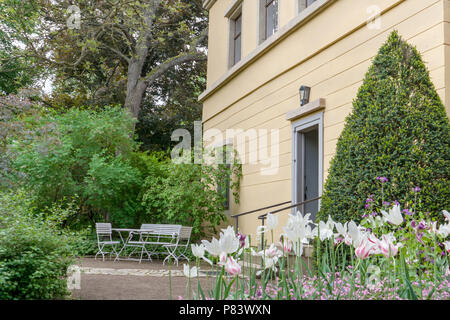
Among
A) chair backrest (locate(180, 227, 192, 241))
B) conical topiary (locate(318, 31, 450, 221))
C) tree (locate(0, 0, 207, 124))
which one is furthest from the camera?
tree (locate(0, 0, 207, 124))

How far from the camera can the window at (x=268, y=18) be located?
9.62m

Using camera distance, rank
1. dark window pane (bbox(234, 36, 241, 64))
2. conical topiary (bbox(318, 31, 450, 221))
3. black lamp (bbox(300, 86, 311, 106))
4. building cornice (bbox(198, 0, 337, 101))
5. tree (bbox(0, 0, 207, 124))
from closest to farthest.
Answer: conical topiary (bbox(318, 31, 450, 221))
building cornice (bbox(198, 0, 337, 101))
black lamp (bbox(300, 86, 311, 106))
dark window pane (bbox(234, 36, 241, 64))
tree (bbox(0, 0, 207, 124))

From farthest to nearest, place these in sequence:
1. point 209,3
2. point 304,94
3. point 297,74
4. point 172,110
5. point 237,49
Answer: point 172,110 < point 209,3 < point 237,49 < point 297,74 < point 304,94

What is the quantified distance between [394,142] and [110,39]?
16447 millimetres

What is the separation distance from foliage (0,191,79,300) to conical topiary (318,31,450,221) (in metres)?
3.18

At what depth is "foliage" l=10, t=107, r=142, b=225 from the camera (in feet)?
37.3

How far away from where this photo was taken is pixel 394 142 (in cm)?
465

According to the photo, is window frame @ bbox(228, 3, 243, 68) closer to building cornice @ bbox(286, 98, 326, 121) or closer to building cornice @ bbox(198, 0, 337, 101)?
building cornice @ bbox(198, 0, 337, 101)

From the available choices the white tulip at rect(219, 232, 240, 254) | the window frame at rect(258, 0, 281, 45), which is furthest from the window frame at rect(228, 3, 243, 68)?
the white tulip at rect(219, 232, 240, 254)

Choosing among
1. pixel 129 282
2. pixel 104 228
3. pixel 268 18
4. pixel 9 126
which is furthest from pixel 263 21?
pixel 129 282

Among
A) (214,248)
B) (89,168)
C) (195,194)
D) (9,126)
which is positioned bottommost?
(214,248)

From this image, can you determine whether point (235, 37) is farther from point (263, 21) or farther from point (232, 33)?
point (263, 21)

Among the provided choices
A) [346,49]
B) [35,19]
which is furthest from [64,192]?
[346,49]

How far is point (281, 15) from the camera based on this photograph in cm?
886
